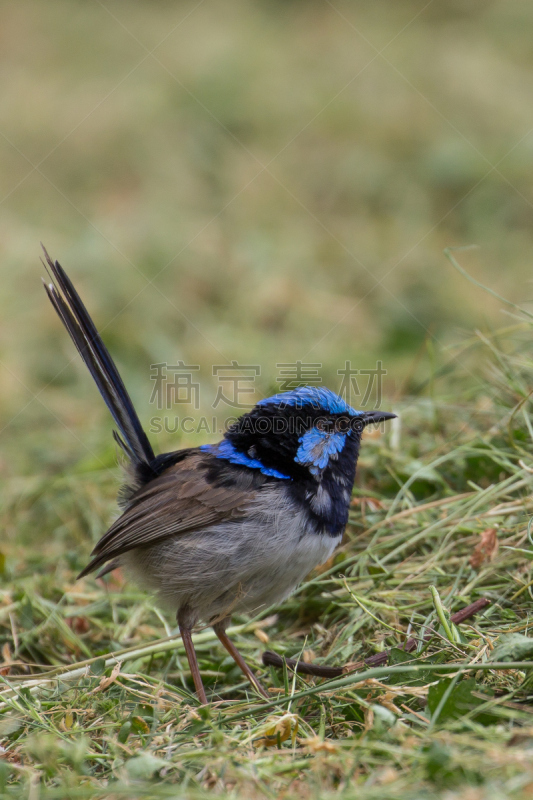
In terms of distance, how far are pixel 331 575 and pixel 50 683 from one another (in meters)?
1.51

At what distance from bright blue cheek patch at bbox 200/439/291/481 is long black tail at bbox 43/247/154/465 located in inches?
17.7

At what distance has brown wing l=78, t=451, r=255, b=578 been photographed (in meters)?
3.61

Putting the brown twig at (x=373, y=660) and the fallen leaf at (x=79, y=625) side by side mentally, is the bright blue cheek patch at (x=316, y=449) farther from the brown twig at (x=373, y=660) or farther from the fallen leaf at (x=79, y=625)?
the fallen leaf at (x=79, y=625)

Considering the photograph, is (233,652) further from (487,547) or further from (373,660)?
(487,547)

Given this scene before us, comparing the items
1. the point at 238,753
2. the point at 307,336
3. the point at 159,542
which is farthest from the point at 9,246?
the point at 238,753

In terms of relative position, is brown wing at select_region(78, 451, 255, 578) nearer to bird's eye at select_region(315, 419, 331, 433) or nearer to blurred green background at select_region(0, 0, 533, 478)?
bird's eye at select_region(315, 419, 331, 433)

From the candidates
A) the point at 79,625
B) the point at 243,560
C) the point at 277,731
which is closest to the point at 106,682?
the point at 243,560

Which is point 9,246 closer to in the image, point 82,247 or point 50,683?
point 82,247

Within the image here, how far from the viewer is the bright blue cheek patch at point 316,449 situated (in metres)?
3.73

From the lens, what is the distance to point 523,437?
4.08 meters

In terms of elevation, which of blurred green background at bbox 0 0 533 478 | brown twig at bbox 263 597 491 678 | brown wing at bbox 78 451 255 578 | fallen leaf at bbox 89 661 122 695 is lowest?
brown twig at bbox 263 597 491 678

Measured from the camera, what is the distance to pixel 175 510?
369 centimetres

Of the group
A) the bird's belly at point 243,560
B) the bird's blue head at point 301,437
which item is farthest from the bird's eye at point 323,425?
the bird's belly at point 243,560

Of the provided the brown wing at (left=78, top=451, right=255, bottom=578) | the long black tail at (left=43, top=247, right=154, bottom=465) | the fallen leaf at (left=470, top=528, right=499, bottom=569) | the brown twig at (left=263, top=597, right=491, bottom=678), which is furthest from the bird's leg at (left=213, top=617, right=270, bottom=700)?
the fallen leaf at (left=470, top=528, right=499, bottom=569)
